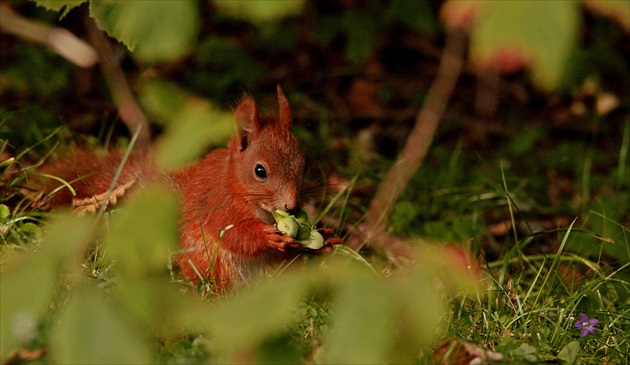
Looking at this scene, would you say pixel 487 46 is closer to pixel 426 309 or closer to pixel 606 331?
pixel 426 309

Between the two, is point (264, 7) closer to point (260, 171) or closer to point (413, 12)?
point (260, 171)

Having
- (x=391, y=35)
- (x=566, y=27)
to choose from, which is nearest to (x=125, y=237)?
(x=566, y=27)

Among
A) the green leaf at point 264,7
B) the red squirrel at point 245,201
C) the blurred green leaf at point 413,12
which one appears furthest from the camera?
the blurred green leaf at point 413,12

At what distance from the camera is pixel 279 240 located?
239 centimetres

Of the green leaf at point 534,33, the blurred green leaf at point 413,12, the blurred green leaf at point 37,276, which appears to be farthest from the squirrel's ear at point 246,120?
the green leaf at point 534,33

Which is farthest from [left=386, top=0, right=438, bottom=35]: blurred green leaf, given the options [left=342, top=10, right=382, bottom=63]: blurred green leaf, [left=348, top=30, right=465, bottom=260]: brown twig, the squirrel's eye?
the squirrel's eye

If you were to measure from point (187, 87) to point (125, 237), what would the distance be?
3.38m

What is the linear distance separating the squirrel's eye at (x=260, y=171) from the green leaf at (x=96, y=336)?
152 cm

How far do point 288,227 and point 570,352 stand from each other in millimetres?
843

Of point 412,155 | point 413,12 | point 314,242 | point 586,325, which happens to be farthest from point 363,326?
point 413,12

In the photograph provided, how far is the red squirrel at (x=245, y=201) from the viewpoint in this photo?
2430 millimetres

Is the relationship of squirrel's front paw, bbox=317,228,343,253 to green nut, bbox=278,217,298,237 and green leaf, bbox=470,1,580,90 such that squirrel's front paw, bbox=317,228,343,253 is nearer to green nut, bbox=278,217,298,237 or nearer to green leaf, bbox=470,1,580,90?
green nut, bbox=278,217,298,237

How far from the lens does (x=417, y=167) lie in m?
3.66

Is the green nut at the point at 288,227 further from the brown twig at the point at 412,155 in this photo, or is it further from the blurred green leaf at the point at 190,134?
the blurred green leaf at the point at 190,134
